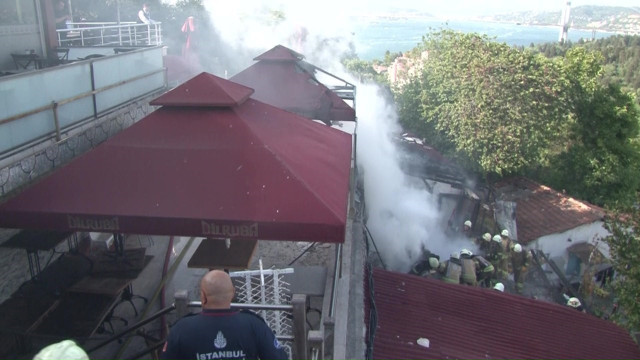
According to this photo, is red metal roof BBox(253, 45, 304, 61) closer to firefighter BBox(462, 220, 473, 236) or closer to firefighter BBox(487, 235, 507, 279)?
firefighter BBox(487, 235, 507, 279)

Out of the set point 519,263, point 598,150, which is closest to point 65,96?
point 519,263

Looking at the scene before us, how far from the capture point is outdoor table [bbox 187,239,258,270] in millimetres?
4387

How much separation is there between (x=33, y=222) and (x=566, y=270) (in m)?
19.0

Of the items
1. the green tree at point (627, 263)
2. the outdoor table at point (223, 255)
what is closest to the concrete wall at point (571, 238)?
the green tree at point (627, 263)

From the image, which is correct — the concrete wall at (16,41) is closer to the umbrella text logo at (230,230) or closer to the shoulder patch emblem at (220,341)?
the umbrella text logo at (230,230)

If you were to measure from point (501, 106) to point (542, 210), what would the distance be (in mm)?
4294

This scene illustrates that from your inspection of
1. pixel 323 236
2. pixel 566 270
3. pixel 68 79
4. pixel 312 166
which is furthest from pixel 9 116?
pixel 566 270

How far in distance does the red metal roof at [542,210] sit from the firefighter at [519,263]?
8.44ft

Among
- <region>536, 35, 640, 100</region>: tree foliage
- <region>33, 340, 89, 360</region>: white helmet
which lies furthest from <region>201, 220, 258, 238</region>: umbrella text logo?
<region>536, 35, 640, 100</region>: tree foliage

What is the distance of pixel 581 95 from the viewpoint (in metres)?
23.6

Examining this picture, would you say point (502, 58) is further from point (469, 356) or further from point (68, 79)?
point (68, 79)

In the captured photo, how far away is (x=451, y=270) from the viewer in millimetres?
12242

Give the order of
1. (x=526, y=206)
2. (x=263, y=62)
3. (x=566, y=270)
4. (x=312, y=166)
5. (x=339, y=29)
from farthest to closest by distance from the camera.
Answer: (x=339, y=29), (x=526, y=206), (x=566, y=270), (x=263, y=62), (x=312, y=166)

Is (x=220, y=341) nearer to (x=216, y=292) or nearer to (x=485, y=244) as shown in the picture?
(x=216, y=292)
